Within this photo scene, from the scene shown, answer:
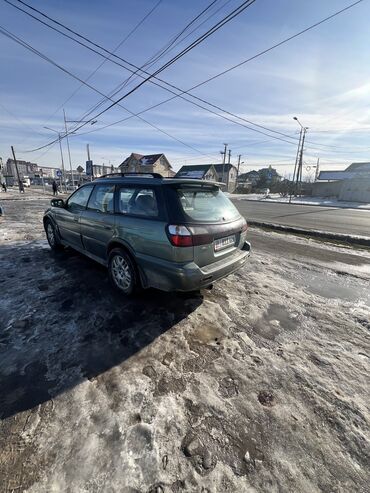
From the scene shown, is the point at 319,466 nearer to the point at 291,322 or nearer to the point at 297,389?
the point at 297,389

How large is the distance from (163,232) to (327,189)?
52.2 metres

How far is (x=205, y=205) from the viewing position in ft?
10.8

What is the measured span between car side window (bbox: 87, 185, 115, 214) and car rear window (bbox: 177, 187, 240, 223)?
139cm

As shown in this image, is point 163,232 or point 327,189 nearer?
point 163,232

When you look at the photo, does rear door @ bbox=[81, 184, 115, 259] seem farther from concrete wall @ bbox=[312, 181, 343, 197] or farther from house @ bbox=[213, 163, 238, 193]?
house @ bbox=[213, 163, 238, 193]

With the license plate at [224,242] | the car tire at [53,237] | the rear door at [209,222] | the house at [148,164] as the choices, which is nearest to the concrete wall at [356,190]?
the house at [148,164]

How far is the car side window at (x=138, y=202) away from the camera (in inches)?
122

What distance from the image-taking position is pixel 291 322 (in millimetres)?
3234

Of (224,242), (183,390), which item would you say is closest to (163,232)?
(224,242)

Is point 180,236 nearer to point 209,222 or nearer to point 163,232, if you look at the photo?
point 163,232

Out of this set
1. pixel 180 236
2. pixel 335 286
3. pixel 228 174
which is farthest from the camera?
pixel 228 174

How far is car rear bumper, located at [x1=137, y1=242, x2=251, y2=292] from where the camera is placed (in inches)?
110

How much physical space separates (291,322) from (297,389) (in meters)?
1.18

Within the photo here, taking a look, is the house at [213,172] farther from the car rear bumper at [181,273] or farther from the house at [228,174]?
the car rear bumper at [181,273]
